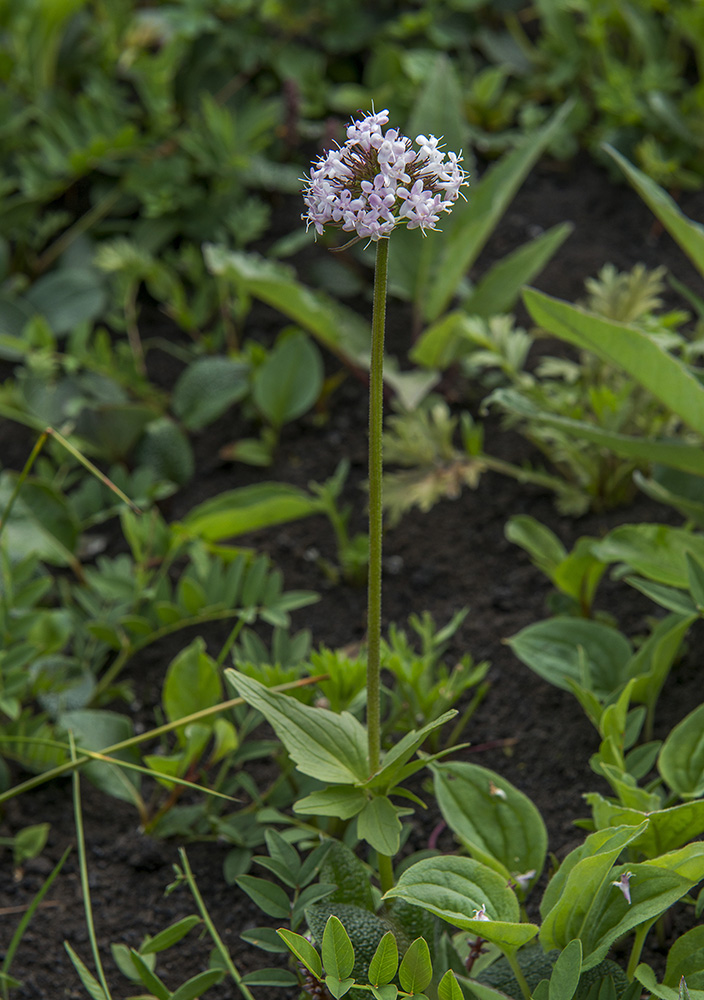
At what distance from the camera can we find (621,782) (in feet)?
3.88

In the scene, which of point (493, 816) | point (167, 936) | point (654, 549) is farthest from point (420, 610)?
point (167, 936)

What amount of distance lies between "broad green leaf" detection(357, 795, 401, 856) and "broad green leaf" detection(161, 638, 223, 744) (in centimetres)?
41

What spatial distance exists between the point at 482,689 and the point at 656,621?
1.08ft

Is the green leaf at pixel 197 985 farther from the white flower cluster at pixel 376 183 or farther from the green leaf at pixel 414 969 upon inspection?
the white flower cluster at pixel 376 183

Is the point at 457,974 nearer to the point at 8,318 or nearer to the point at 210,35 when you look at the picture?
the point at 8,318

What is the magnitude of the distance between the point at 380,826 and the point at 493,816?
0.22 m

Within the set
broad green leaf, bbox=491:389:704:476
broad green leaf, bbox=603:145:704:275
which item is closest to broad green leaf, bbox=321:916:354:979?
broad green leaf, bbox=491:389:704:476

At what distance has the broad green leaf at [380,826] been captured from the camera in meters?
1.11

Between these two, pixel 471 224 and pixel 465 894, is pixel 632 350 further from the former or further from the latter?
pixel 465 894

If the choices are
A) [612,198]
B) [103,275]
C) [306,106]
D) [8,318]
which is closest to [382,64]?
[306,106]

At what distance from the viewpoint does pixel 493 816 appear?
4.19 ft

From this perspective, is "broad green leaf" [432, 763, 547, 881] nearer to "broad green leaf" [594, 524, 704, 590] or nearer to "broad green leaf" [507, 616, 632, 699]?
"broad green leaf" [507, 616, 632, 699]

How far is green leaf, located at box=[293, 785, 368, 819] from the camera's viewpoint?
3.68 ft

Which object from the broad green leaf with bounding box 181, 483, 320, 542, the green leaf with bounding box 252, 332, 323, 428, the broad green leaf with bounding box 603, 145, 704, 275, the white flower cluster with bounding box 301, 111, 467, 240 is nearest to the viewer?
the white flower cluster with bounding box 301, 111, 467, 240
